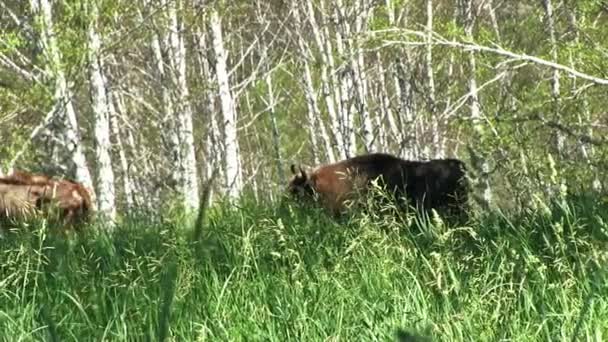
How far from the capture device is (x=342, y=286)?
4.43 metres

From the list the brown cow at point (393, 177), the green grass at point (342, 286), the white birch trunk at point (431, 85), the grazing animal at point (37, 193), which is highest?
the white birch trunk at point (431, 85)

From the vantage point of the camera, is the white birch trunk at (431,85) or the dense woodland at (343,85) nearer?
the dense woodland at (343,85)

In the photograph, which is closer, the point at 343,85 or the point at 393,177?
the point at 393,177

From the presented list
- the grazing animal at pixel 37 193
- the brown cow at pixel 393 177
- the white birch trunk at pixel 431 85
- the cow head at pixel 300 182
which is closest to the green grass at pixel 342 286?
the brown cow at pixel 393 177

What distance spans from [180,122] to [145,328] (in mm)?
17757

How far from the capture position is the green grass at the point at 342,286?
3.84m

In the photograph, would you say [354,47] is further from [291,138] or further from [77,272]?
[291,138]

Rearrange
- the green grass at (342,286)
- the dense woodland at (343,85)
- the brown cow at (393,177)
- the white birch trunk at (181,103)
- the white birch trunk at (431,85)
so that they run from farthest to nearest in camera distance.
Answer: the white birch trunk at (181,103) → the white birch trunk at (431,85) → the brown cow at (393,177) → the dense woodland at (343,85) → the green grass at (342,286)

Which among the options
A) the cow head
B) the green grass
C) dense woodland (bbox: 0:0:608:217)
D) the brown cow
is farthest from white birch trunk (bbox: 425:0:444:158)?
the green grass

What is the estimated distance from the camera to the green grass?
3.84m

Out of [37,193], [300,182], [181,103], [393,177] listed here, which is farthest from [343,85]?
[37,193]

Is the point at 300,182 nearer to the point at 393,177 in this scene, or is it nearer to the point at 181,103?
the point at 393,177

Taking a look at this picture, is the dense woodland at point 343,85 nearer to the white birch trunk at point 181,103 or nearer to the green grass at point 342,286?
the white birch trunk at point 181,103

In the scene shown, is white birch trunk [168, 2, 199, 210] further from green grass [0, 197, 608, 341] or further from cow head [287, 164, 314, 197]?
green grass [0, 197, 608, 341]
